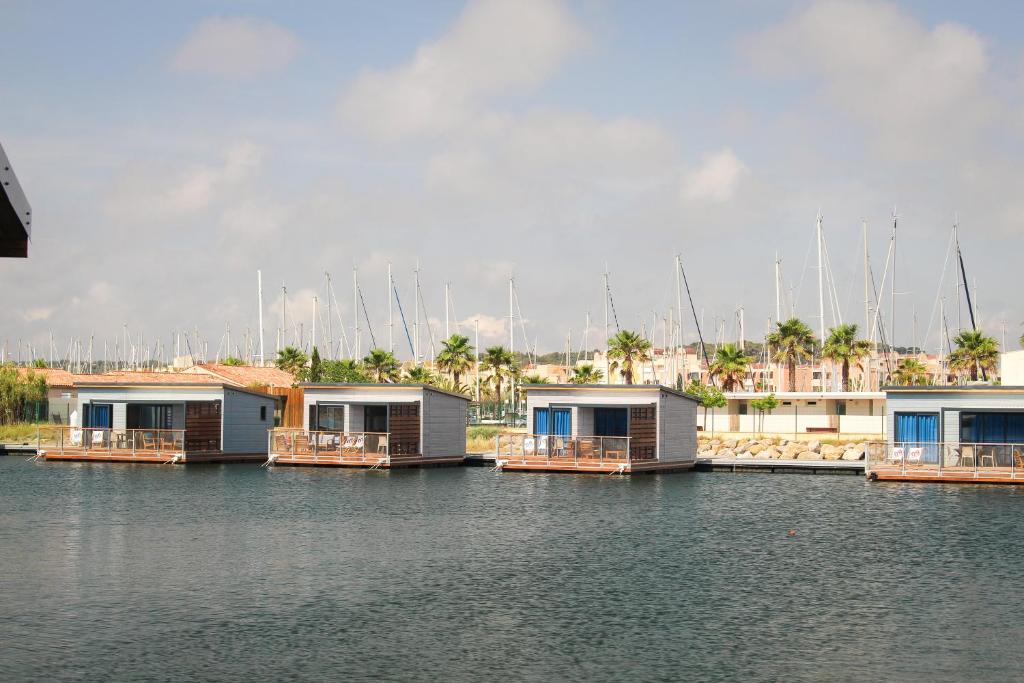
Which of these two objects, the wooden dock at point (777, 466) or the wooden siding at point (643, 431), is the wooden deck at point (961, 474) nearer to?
the wooden dock at point (777, 466)

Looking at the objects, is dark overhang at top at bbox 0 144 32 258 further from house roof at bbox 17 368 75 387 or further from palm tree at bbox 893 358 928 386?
palm tree at bbox 893 358 928 386

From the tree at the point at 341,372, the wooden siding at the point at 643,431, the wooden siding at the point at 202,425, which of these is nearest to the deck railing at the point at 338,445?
the wooden siding at the point at 202,425

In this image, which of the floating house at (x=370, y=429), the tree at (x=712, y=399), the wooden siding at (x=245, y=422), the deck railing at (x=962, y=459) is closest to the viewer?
the deck railing at (x=962, y=459)

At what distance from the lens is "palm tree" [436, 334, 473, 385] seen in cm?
8831

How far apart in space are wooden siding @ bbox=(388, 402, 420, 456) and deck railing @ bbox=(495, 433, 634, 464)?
4.97 metres

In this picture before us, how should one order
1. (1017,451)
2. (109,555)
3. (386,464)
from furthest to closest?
1. (386,464)
2. (1017,451)
3. (109,555)

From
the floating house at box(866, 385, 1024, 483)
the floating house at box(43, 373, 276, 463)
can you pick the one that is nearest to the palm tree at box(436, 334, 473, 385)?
the floating house at box(43, 373, 276, 463)

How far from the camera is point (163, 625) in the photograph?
21.0 meters

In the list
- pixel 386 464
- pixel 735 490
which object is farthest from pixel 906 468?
pixel 386 464

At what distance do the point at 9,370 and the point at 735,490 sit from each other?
5642 centimetres

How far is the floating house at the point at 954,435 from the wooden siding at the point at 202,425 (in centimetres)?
3119

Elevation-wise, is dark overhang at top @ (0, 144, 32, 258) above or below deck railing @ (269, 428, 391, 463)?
above

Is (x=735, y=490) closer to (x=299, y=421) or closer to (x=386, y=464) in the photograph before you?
(x=386, y=464)

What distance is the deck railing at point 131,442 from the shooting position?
2162 inches
